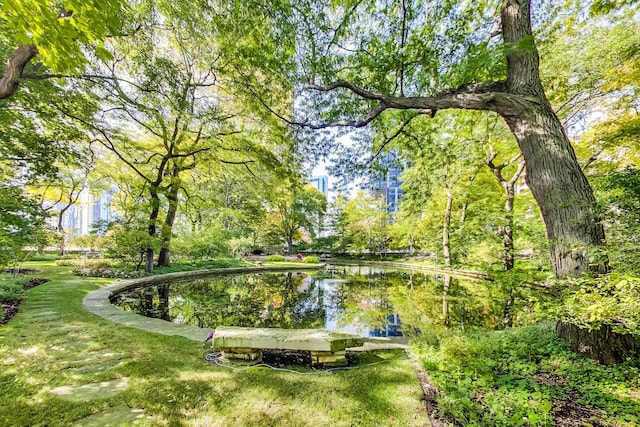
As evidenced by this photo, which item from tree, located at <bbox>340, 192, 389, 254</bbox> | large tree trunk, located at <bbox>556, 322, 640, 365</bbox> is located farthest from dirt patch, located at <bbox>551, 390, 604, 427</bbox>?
tree, located at <bbox>340, 192, 389, 254</bbox>

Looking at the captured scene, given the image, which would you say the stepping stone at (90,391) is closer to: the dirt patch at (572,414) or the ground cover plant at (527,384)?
the ground cover plant at (527,384)

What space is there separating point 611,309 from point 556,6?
18.7ft

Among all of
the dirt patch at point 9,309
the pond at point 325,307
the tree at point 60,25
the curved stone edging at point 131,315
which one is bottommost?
the pond at point 325,307

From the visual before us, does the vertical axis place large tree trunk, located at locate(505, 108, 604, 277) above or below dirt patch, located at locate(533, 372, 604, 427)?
above

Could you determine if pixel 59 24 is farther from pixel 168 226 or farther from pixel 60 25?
pixel 168 226

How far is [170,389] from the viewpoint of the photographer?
2.33 m

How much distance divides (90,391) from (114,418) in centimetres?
60

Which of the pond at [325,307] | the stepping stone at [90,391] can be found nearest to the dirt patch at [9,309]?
the pond at [325,307]

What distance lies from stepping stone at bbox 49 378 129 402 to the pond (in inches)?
105

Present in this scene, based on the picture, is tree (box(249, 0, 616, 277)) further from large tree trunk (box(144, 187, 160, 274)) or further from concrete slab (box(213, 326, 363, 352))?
large tree trunk (box(144, 187, 160, 274))

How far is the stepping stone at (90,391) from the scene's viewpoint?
2143mm

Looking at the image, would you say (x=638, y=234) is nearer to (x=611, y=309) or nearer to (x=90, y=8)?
(x=611, y=309)

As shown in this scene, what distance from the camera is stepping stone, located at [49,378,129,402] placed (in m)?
2.14

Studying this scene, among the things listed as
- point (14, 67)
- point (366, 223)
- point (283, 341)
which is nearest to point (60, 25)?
point (283, 341)
